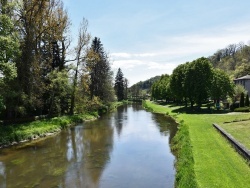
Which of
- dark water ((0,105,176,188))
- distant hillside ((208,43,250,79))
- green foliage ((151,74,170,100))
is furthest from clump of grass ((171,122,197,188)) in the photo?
distant hillside ((208,43,250,79))

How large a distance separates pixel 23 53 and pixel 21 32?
3150 mm

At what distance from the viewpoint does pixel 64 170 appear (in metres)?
17.5

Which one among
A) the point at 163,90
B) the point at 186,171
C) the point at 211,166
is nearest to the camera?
the point at 186,171

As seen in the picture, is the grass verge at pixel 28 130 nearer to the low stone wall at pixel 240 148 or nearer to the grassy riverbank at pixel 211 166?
the grassy riverbank at pixel 211 166

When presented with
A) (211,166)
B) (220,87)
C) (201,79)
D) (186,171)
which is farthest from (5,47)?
(220,87)

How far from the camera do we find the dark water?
15266 millimetres

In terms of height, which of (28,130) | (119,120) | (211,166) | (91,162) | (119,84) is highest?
(119,84)

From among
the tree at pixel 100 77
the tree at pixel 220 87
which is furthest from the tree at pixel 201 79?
the tree at pixel 100 77

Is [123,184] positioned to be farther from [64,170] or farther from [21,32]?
[21,32]

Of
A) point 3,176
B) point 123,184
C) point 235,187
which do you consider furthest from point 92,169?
point 235,187

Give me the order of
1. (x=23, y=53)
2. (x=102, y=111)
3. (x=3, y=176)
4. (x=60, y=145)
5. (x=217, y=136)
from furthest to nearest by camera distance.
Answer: (x=102, y=111), (x=23, y=53), (x=60, y=145), (x=217, y=136), (x=3, y=176)

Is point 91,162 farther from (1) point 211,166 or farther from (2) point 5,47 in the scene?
(2) point 5,47

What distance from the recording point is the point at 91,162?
1920 centimetres

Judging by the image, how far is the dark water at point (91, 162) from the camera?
15266mm
